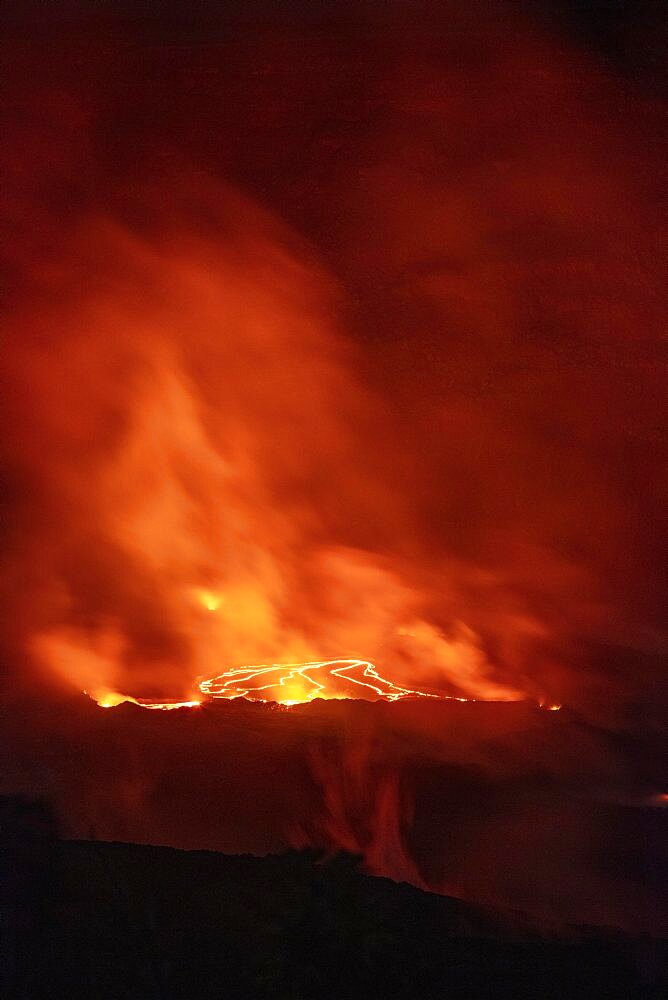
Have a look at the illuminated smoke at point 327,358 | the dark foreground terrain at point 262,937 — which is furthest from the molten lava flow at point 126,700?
the dark foreground terrain at point 262,937

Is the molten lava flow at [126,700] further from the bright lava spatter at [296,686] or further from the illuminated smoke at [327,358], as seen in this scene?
the illuminated smoke at [327,358]

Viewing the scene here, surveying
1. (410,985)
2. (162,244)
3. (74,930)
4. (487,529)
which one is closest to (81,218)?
(162,244)

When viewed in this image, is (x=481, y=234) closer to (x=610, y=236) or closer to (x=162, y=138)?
(x=610, y=236)

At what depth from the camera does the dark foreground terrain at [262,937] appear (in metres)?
3.98

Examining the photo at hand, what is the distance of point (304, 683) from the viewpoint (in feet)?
18.5

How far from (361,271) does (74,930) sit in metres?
3.66

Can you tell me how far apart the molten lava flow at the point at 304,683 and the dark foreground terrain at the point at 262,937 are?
0.89 metres

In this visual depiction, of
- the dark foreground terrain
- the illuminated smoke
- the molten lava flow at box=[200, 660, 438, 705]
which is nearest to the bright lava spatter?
the molten lava flow at box=[200, 660, 438, 705]

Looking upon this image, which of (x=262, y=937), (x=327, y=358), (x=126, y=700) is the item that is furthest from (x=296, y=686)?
(x=327, y=358)

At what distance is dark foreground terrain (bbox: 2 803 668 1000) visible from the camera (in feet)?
13.0

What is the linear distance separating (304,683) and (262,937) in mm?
1627

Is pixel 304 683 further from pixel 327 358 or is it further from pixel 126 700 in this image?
pixel 327 358

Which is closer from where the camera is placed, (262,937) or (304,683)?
(262,937)

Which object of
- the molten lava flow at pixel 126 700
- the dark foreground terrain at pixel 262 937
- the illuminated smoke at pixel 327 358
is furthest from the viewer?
the illuminated smoke at pixel 327 358
